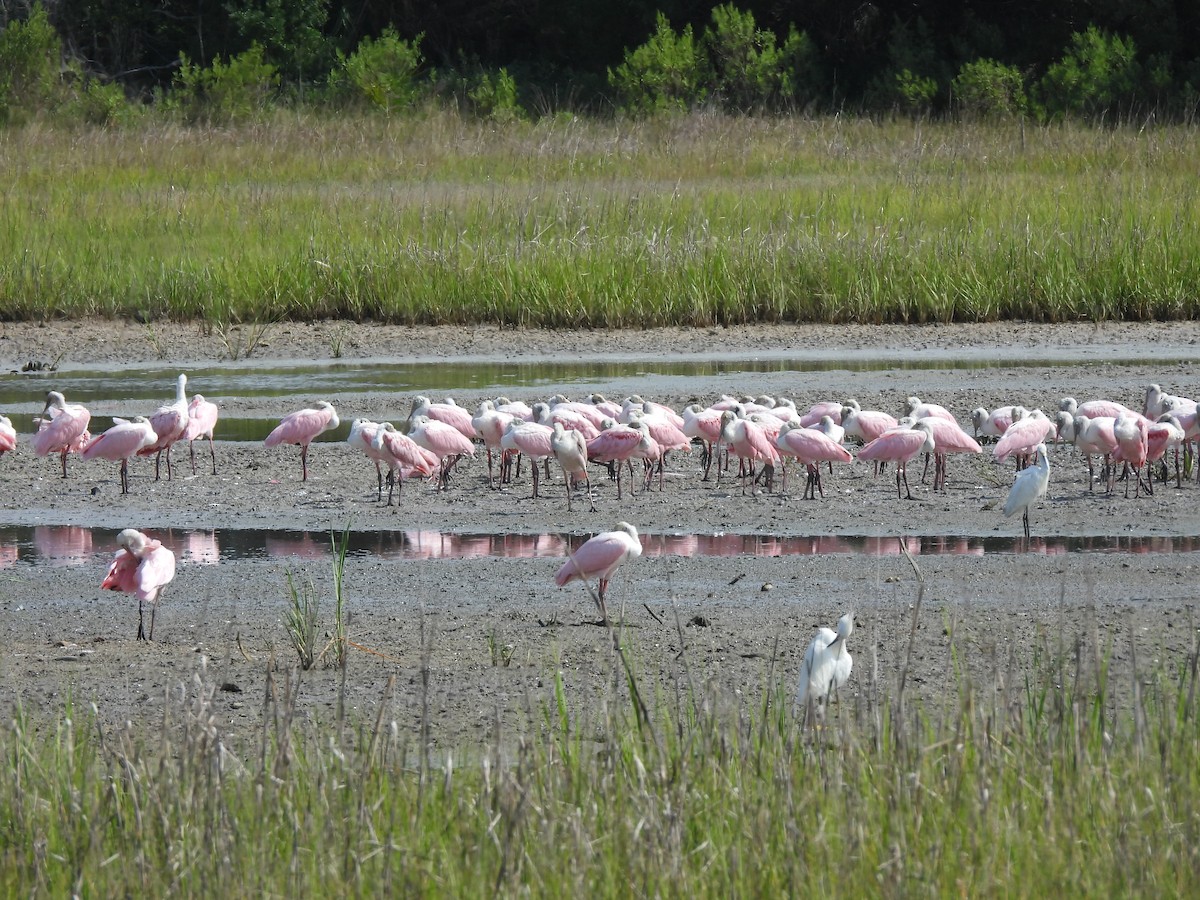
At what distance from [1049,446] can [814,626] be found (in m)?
5.05

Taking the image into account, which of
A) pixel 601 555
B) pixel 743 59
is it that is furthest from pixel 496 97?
pixel 601 555

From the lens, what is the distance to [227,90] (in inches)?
1236

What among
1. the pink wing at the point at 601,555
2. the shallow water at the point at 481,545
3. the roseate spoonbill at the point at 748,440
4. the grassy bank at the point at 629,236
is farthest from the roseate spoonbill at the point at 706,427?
the grassy bank at the point at 629,236

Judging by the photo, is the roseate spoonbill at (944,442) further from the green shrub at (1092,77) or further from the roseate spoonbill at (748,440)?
the green shrub at (1092,77)

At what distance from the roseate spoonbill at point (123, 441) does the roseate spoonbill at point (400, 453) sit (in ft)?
4.80

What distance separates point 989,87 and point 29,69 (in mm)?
17450

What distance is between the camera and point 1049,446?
1135 cm

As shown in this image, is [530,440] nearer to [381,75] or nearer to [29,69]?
[381,75]

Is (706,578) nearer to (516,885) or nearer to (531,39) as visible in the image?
Result: (516,885)

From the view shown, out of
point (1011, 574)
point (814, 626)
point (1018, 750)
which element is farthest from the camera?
point (1011, 574)

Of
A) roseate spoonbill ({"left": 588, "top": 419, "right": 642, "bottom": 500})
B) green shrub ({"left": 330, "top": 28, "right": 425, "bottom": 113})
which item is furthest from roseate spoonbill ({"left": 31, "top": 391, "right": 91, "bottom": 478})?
green shrub ({"left": 330, "top": 28, "right": 425, "bottom": 113})

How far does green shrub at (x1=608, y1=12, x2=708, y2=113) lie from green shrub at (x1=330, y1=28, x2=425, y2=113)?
12.9ft

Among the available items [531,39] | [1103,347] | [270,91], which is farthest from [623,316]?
[531,39]

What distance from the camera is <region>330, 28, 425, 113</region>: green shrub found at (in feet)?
104
